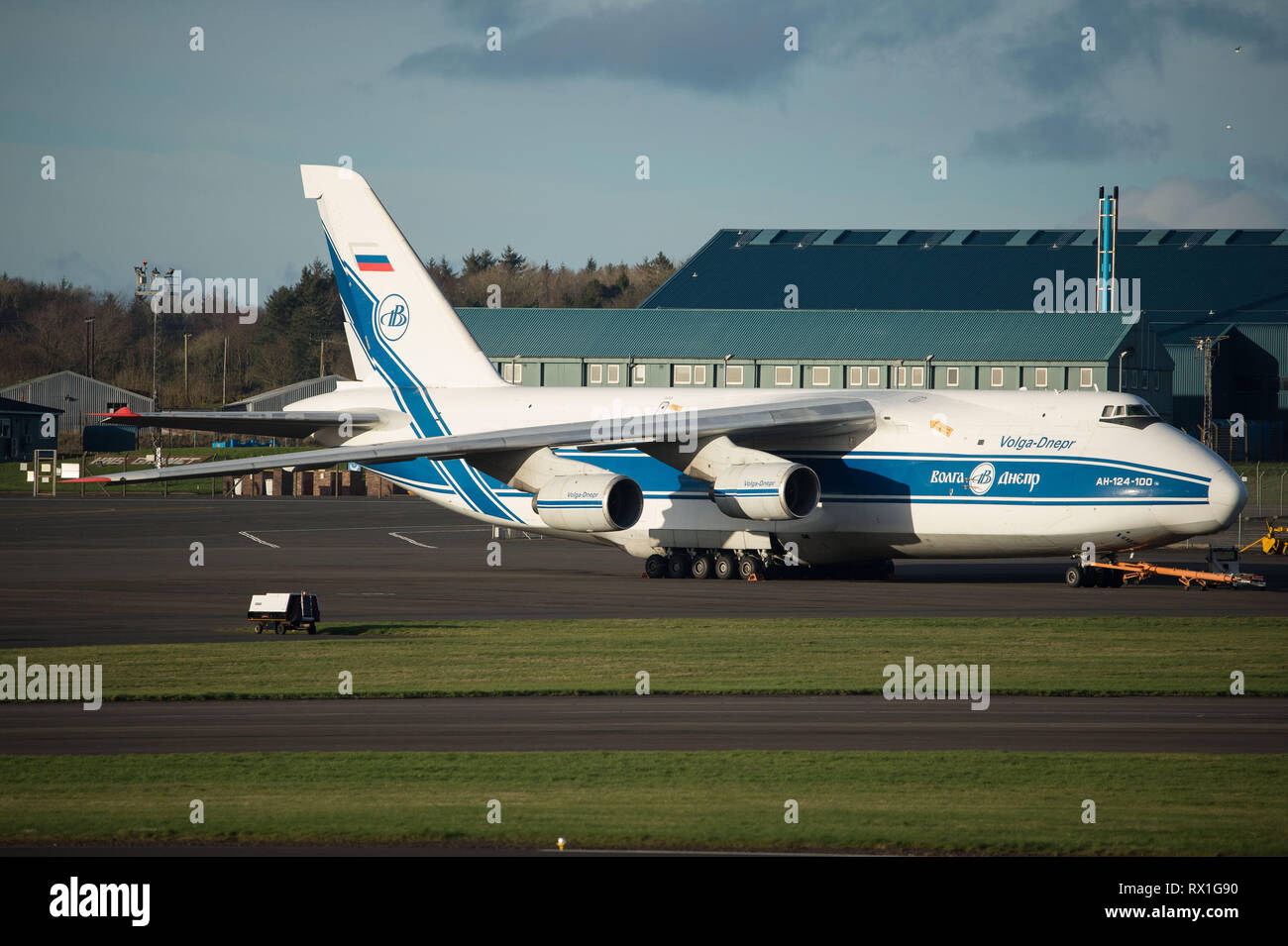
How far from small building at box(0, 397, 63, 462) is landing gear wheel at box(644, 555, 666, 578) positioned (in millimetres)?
78075

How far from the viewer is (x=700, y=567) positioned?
36.5 meters

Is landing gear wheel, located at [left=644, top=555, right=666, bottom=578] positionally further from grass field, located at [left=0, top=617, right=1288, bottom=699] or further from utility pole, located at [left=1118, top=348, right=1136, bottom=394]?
utility pole, located at [left=1118, top=348, right=1136, bottom=394]

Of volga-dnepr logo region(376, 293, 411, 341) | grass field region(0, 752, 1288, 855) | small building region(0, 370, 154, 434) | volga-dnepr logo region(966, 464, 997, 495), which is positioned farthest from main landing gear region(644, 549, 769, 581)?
small building region(0, 370, 154, 434)

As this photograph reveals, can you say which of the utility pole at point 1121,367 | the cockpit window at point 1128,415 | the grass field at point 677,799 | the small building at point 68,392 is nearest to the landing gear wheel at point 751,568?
the cockpit window at point 1128,415

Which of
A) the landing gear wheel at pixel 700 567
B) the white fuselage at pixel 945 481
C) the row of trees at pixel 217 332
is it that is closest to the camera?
the white fuselage at pixel 945 481

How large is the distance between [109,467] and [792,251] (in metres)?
44.6

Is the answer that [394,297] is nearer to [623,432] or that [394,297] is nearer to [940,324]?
[623,432]

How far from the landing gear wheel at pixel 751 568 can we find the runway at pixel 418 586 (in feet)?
2.22

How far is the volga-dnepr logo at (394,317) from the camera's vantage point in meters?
40.0

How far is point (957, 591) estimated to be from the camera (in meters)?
32.5

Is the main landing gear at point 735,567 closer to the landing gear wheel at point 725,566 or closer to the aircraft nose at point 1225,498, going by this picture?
the landing gear wheel at point 725,566

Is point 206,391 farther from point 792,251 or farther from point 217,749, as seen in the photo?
point 217,749

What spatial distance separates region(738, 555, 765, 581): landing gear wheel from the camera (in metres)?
35.8

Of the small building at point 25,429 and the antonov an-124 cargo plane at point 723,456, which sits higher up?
the small building at point 25,429
